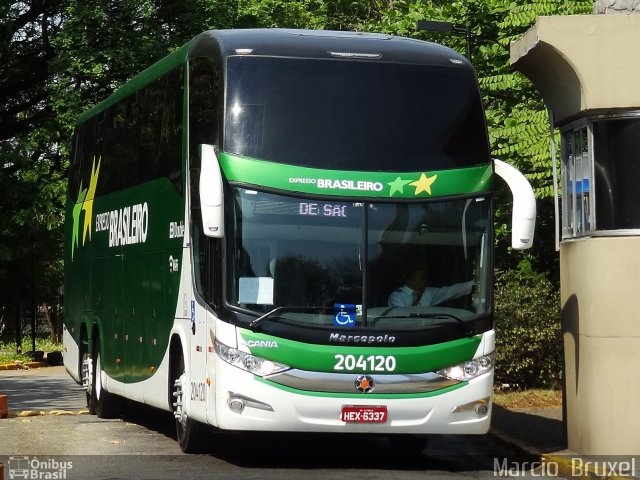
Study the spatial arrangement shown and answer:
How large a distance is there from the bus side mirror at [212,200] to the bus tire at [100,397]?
7267mm

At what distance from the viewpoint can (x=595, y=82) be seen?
14031 millimetres

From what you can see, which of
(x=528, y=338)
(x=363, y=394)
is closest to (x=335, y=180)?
(x=363, y=394)

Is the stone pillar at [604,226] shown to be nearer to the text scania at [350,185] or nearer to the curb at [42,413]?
the text scania at [350,185]

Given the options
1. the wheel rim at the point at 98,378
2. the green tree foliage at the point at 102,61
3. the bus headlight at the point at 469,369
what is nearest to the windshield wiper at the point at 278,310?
the bus headlight at the point at 469,369

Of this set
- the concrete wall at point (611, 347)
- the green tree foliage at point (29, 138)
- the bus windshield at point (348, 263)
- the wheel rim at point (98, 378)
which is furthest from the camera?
the green tree foliage at point (29, 138)

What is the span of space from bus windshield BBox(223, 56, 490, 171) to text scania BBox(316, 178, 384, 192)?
0.54 ft

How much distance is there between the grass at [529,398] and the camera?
65.5 feet

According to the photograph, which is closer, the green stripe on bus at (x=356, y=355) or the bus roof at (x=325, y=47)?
the green stripe on bus at (x=356, y=355)

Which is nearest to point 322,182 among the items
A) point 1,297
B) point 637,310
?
point 637,310

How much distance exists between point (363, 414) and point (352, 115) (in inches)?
112

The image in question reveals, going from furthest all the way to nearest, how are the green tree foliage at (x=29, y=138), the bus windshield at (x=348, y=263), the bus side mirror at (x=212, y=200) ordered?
the green tree foliage at (x=29, y=138) < the bus windshield at (x=348, y=263) < the bus side mirror at (x=212, y=200)

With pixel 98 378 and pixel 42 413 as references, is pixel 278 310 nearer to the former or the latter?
pixel 98 378

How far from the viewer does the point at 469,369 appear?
13.3 meters

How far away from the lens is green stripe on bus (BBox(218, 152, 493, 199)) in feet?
42.9
